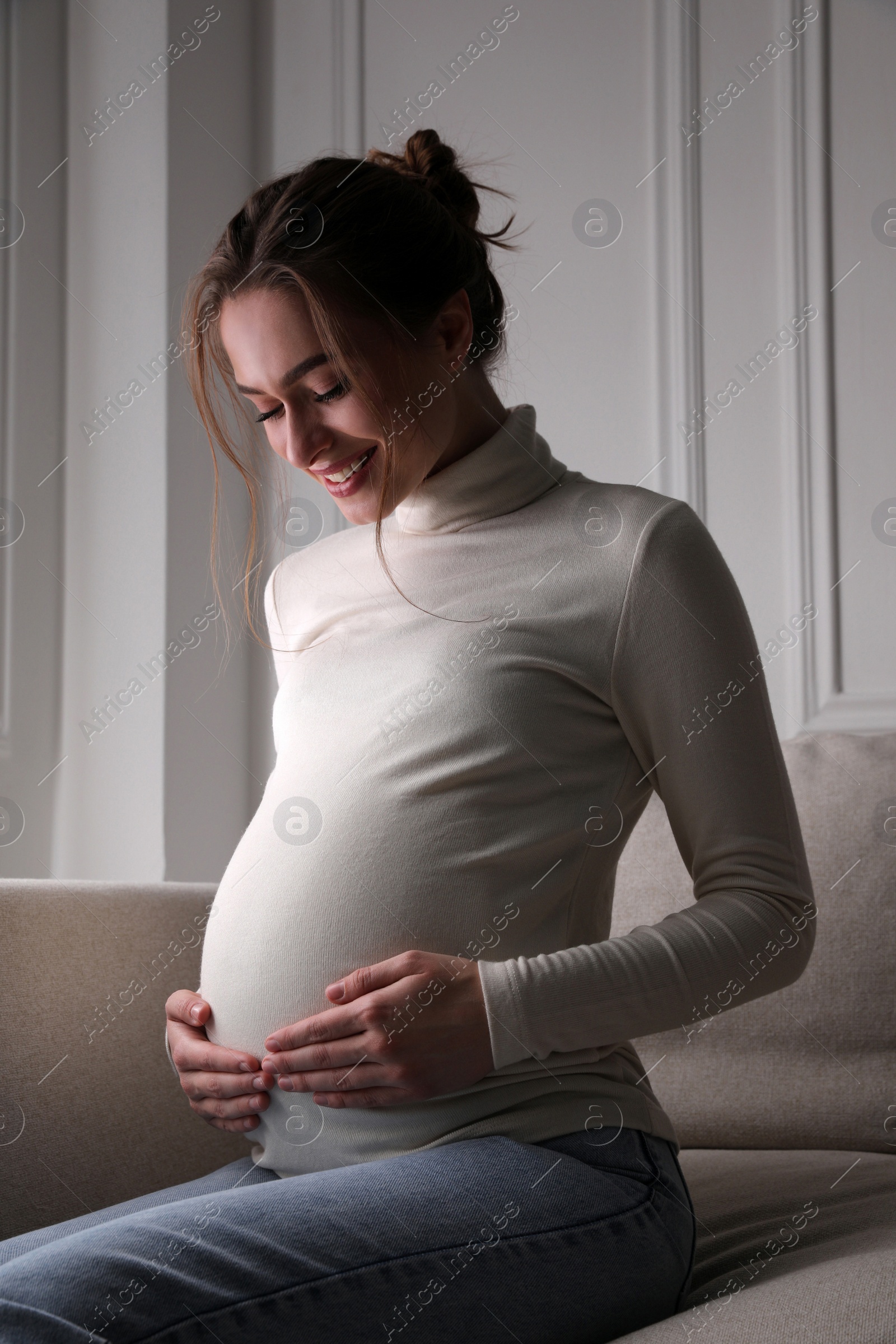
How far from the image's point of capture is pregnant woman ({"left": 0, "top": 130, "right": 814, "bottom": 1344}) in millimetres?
674

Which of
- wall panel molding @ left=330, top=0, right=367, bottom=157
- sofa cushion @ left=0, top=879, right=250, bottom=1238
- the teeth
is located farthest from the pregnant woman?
wall panel molding @ left=330, top=0, right=367, bottom=157

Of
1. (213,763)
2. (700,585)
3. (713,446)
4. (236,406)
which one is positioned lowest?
(213,763)

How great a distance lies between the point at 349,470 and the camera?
38.3 inches

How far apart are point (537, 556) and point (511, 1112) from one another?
41 centimetres

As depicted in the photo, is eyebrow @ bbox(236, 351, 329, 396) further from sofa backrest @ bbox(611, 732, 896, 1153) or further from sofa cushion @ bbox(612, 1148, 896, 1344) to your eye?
sofa cushion @ bbox(612, 1148, 896, 1344)

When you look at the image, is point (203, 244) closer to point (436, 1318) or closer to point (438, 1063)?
point (438, 1063)

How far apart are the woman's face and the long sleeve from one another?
21 centimetres

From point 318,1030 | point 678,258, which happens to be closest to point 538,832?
point 318,1030

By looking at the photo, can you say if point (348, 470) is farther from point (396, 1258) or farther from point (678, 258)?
point (678, 258)

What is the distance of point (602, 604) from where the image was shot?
875 millimetres

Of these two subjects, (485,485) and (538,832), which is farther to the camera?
(485,485)

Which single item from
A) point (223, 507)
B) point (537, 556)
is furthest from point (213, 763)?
point (537, 556)

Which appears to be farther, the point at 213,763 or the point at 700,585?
the point at 213,763

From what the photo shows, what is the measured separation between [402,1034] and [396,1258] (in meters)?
0.13
